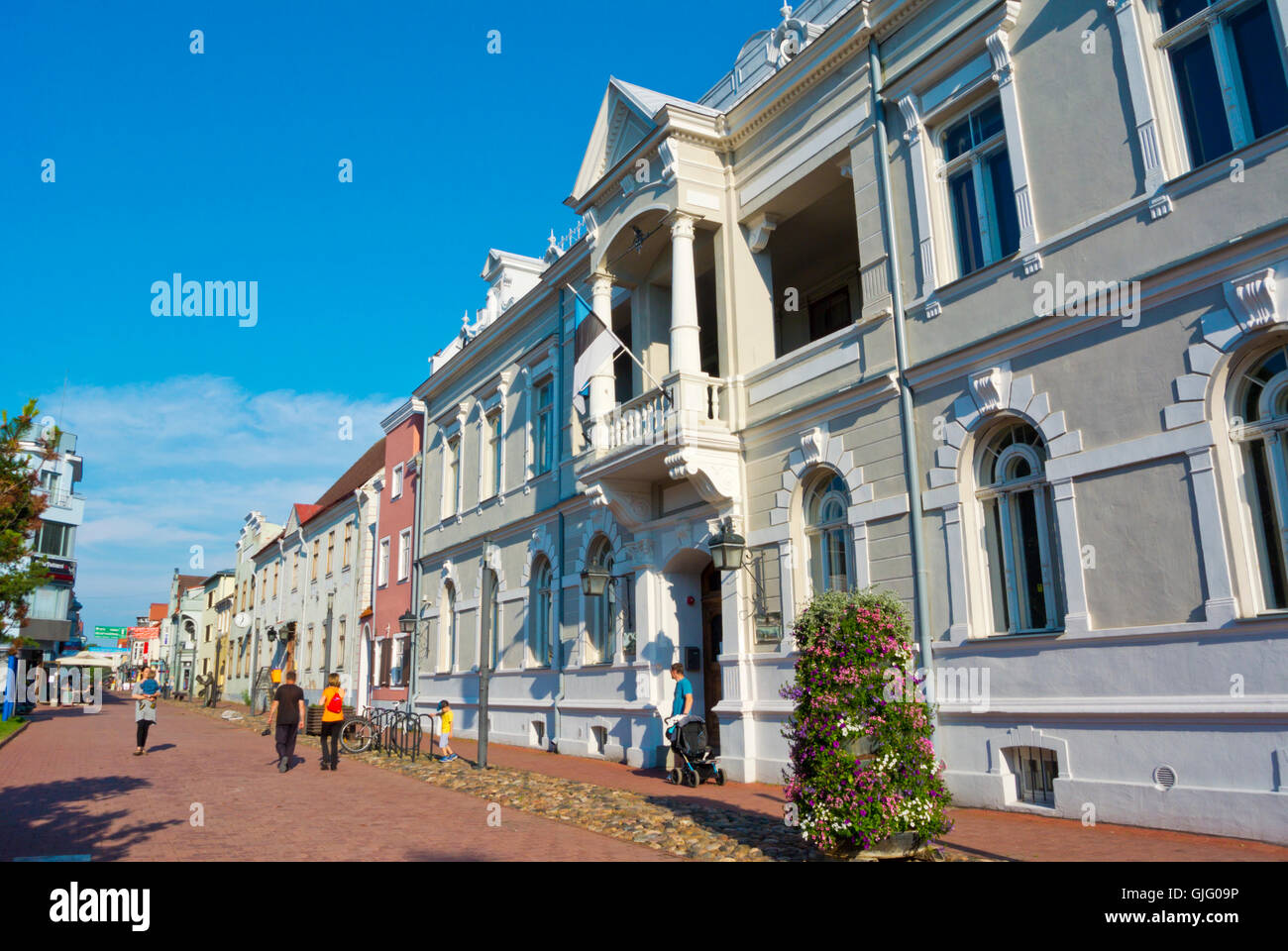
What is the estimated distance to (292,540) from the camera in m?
44.2

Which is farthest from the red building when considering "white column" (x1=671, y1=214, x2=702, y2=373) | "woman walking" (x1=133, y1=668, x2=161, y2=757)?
"white column" (x1=671, y1=214, x2=702, y2=373)

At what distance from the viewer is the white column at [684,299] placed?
14734 mm

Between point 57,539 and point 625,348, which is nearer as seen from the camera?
point 625,348

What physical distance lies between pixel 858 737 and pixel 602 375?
Answer: 10.9 meters

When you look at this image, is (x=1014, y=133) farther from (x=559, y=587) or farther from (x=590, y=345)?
(x=559, y=587)

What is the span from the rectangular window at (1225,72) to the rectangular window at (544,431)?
14.0m

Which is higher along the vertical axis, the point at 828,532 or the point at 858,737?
the point at 828,532

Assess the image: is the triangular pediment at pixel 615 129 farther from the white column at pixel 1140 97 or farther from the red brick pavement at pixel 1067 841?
the red brick pavement at pixel 1067 841

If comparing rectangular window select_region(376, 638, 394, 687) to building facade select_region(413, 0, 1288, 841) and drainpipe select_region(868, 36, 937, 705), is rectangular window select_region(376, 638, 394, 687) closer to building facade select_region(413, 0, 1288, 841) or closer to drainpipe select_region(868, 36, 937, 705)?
building facade select_region(413, 0, 1288, 841)

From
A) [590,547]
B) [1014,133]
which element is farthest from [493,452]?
[1014,133]

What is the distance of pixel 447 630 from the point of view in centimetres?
2541
